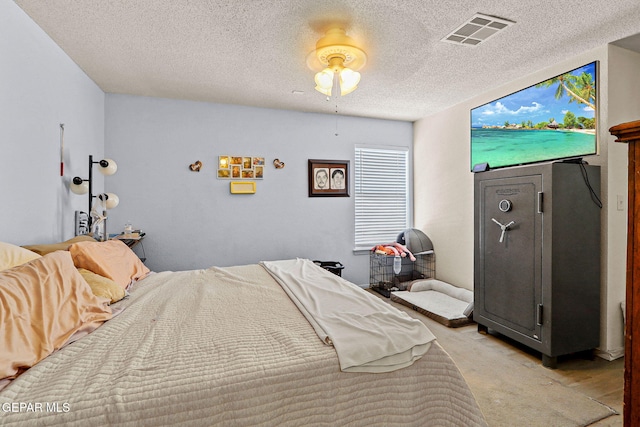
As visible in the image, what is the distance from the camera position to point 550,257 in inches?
94.8

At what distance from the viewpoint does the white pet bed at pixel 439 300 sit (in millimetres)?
3335

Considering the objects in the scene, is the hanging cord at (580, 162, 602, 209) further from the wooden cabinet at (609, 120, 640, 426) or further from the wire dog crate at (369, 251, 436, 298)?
the wire dog crate at (369, 251, 436, 298)

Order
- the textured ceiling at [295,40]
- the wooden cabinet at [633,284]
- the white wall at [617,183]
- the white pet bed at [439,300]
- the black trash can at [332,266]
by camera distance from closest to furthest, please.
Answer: the wooden cabinet at [633,284], the textured ceiling at [295,40], the white wall at [617,183], the white pet bed at [439,300], the black trash can at [332,266]

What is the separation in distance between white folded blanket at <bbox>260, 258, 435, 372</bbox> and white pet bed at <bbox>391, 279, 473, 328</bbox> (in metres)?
1.80

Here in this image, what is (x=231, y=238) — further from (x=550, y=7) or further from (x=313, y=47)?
(x=550, y=7)

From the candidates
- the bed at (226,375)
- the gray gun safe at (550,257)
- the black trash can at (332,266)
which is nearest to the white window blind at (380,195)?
the black trash can at (332,266)

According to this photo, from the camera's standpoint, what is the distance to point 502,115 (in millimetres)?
3400

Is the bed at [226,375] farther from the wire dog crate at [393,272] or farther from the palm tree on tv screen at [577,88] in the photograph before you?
the wire dog crate at [393,272]

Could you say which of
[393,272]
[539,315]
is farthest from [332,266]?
[539,315]

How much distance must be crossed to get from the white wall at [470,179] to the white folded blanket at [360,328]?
223 cm

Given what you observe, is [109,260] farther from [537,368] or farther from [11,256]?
[537,368]

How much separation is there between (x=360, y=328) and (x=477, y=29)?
2292 millimetres

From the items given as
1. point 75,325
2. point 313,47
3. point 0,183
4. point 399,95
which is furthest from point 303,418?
point 399,95

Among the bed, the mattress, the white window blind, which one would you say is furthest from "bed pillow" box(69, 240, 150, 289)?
the white window blind
